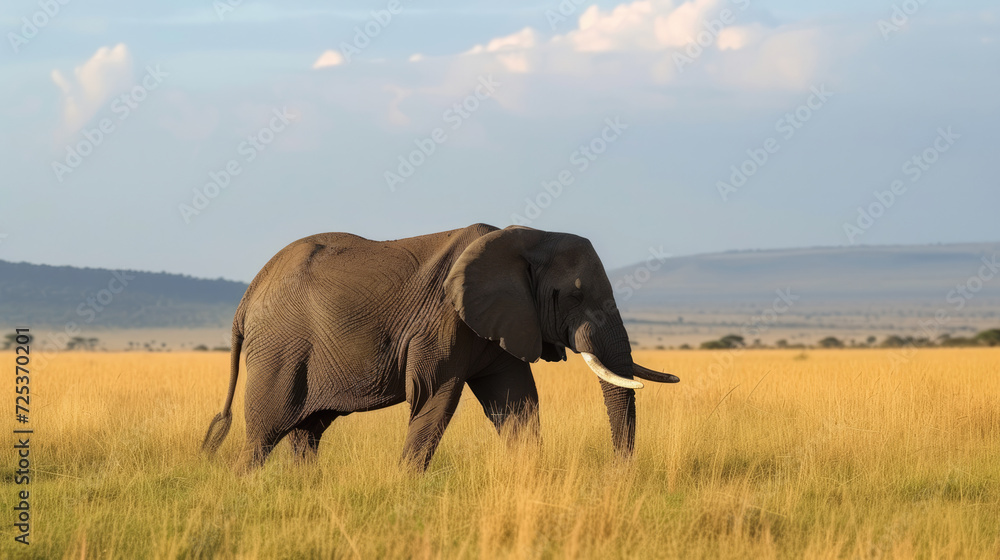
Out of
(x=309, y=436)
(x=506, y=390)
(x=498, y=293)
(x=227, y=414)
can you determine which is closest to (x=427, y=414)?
(x=506, y=390)

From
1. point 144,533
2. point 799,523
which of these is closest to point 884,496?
point 799,523

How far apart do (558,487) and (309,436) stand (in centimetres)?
365

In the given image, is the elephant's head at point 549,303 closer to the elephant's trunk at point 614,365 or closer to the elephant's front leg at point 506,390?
the elephant's trunk at point 614,365

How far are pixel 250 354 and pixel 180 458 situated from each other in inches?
59.3

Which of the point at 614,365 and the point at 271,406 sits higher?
the point at 614,365

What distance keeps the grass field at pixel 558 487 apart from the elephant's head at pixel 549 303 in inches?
30.4

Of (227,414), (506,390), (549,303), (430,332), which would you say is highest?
(549,303)

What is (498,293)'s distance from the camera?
9078 mm

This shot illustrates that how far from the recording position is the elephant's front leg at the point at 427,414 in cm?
920

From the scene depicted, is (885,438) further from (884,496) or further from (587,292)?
(587,292)

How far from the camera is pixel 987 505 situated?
340 inches

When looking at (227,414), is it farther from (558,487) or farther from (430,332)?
(558,487)

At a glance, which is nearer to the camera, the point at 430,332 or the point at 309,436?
the point at 430,332

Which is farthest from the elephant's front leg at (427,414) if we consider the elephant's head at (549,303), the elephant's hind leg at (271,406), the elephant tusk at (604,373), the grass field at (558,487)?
the elephant's hind leg at (271,406)
